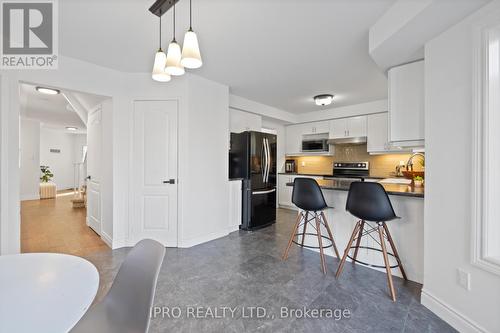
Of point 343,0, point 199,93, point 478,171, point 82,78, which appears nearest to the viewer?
point 478,171

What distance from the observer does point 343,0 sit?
1734 mm

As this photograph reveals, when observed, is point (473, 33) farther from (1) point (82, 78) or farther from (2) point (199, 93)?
(1) point (82, 78)

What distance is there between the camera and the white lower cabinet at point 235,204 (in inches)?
153

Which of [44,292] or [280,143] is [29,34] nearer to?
[44,292]

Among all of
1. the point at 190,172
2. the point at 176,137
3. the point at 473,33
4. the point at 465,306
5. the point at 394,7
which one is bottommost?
the point at 465,306

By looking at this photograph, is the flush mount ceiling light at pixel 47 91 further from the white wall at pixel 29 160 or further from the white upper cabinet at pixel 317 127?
the white upper cabinet at pixel 317 127

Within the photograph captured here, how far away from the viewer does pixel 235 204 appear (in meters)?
3.98

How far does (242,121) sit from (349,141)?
2454mm

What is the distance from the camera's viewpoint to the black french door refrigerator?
4.00m

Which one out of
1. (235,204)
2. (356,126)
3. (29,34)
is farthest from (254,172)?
(29,34)

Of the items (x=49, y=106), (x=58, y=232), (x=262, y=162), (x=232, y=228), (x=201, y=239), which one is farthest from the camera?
(x=49, y=106)

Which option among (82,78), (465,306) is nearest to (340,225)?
(465,306)

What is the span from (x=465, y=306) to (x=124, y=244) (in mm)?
3691

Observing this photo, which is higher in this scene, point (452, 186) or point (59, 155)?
point (59, 155)
